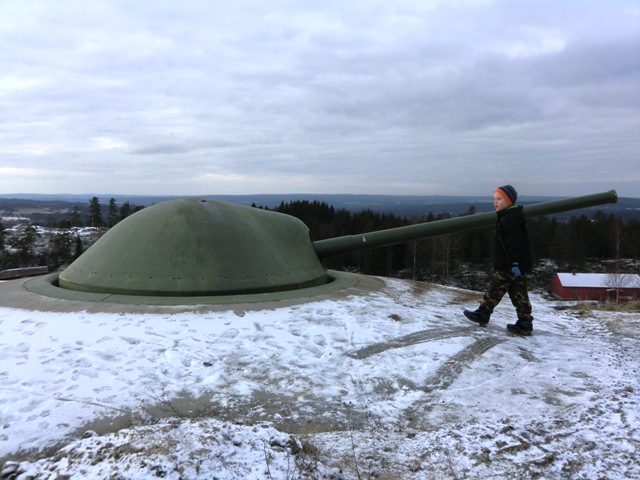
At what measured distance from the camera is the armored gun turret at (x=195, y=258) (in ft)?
19.8

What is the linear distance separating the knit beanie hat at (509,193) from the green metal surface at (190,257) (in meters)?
2.95

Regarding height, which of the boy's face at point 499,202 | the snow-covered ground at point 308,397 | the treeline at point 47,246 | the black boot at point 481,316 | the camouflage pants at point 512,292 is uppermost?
the boy's face at point 499,202

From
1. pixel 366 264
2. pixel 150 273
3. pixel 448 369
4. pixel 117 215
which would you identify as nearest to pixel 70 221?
pixel 117 215

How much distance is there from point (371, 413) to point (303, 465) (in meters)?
0.88

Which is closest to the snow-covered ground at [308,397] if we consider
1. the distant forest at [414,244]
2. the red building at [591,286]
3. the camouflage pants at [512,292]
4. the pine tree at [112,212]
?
the camouflage pants at [512,292]

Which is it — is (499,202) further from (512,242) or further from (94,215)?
(94,215)

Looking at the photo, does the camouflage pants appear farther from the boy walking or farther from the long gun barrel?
the long gun barrel

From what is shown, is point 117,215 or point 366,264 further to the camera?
point 117,215

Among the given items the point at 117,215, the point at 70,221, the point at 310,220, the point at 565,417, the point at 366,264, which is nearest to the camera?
the point at 565,417

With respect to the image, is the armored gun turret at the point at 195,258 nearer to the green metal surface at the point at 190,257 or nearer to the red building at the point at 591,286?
the green metal surface at the point at 190,257

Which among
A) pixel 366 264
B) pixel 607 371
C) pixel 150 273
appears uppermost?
pixel 150 273

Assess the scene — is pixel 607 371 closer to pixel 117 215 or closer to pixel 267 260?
pixel 267 260

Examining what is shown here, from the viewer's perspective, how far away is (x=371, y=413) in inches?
131

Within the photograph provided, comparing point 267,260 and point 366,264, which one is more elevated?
point 267,260
